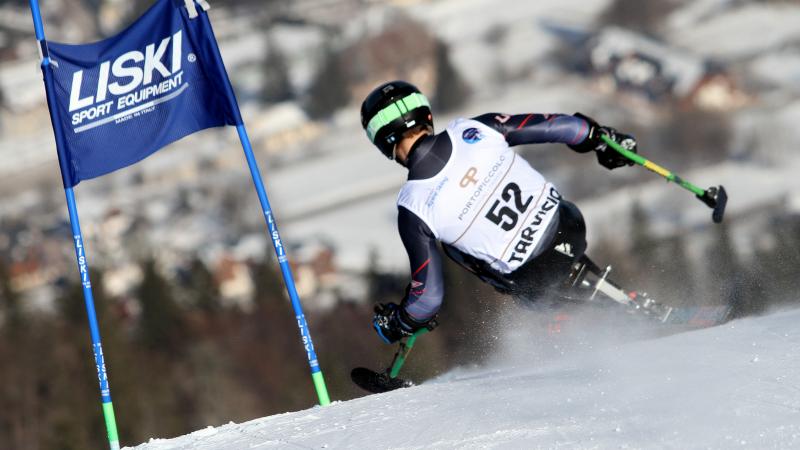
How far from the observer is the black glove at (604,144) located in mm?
10016

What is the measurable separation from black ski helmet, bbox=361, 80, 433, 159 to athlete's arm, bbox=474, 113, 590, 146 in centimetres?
47

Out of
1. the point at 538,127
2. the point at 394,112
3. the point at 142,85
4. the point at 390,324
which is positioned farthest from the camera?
the point at 142,85

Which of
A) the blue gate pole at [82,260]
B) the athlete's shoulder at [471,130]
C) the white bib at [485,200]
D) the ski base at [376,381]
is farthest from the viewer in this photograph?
the ski base at [376,381]

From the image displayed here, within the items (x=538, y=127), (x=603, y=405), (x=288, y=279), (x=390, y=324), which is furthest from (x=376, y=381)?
(x=603, y=405)

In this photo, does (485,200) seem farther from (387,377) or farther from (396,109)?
(387,377)

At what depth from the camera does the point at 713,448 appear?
6.21m

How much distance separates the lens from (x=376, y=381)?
11078mm

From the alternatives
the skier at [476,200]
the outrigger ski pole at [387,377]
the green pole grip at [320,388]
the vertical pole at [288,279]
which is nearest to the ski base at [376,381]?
the outrigger ski pole at [387,377]

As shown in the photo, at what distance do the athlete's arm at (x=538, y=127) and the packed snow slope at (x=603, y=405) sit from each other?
1.53m

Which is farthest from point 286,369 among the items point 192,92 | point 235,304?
point 192,92

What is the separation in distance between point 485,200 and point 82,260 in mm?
3611

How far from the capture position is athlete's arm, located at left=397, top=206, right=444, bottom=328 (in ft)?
29.9

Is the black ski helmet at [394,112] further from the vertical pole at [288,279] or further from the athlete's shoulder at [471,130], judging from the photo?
the vertical pole at [288,279]

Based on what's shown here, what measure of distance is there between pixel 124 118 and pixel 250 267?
99.9 meters
